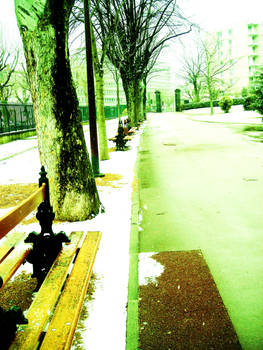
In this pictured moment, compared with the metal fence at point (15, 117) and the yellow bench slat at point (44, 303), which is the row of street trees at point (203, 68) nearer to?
the metal fence at point (15, 117)

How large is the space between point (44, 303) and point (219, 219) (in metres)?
3.77

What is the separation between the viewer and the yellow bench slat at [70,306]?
83.3 inches

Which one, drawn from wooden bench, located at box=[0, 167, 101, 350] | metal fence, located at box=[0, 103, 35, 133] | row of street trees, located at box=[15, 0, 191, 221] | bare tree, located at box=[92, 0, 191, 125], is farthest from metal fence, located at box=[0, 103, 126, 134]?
wooden bench, located at box=[0, 167, 101, 350]

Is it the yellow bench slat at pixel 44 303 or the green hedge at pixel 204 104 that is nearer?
the yellow bench slat at pixel 44 303

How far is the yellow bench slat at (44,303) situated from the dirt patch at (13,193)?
156 inches

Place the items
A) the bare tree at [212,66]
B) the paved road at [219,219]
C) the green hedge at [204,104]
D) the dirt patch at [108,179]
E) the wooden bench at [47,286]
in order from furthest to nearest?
the green hedge at [204,104], the bare tree at [212,66], the dirt patch at [108,179], the paved road at [219,219], the wooden bench at [47,286]

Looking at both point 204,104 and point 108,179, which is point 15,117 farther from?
point 204,104

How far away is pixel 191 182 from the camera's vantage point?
8211 mm

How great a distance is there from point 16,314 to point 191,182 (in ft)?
21.8

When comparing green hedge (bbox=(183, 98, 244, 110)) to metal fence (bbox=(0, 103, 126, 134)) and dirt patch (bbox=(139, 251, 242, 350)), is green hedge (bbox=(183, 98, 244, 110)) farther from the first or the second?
dirt patch (bbox=(139, 251, 242, 350))

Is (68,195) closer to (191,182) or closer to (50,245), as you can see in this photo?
(50,245)

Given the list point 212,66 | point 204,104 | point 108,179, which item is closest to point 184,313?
point 108,179

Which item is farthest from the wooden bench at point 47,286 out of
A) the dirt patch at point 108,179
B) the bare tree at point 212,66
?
the bare tree at point 212,66

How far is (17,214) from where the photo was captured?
2.21 metres
